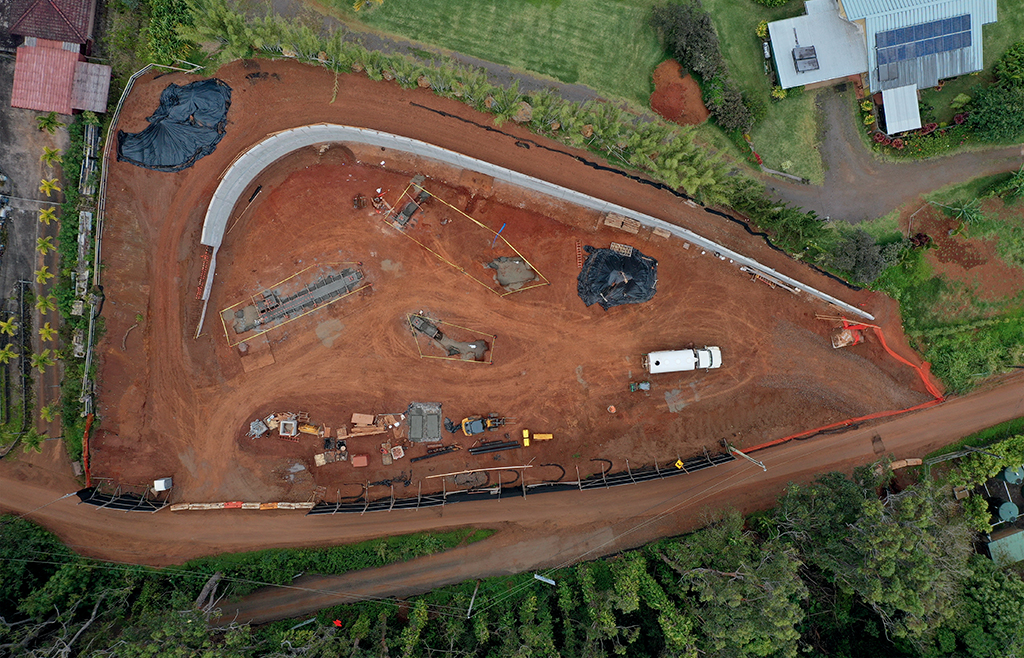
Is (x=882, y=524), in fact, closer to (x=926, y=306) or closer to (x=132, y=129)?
(x=926, y=306)

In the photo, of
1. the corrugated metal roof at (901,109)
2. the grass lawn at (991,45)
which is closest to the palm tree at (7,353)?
the corrugated metal roof at (901,109)

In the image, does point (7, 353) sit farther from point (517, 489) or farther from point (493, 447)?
point (517, 489)

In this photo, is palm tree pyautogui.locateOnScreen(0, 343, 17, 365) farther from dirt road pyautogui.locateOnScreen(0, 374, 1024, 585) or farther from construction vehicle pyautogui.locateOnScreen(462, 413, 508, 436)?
construction vehicle pyautogui.locateOnScreen(462, 413, 508, 436)

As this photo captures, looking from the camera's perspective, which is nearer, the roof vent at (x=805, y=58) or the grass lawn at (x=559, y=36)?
the roof vent at (x=805, y=58)

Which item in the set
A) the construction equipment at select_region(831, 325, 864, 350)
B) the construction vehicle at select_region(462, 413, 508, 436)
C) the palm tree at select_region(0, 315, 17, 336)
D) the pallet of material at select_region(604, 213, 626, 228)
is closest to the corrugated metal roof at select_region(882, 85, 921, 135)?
the construction equipment at select_region(831, 325, 864, 350)

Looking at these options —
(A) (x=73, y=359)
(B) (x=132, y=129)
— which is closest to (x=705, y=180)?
(B) (x=132, y=129)

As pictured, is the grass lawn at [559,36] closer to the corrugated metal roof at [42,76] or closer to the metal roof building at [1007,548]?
the corrugated metal roof at [42,76]
